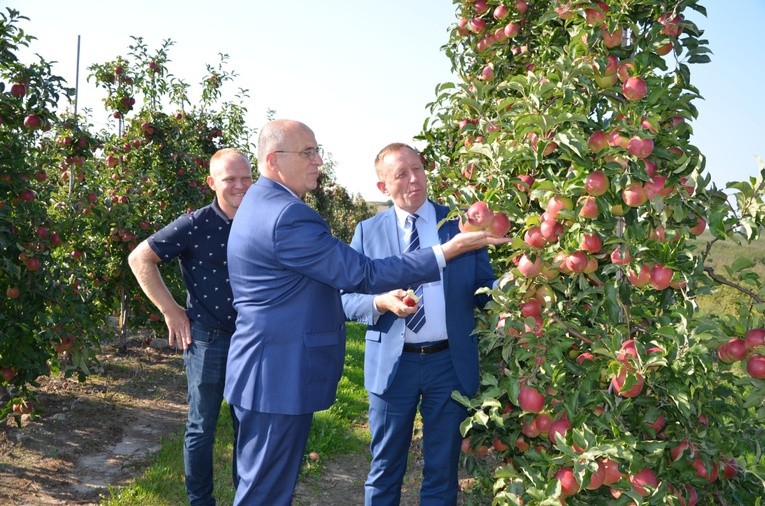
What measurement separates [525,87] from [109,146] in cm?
676

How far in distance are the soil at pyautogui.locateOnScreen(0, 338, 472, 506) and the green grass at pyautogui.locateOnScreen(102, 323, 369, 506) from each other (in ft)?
0.40

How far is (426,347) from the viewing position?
3.30 metres

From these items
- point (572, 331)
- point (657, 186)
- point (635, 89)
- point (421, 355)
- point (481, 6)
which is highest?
point (481, 6)

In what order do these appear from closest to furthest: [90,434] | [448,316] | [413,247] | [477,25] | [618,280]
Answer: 1. [618,280]
2. [448,316]
3. [413,247]
4. [477,25]
5. [90,434]

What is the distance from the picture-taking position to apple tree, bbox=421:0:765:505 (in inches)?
89.7

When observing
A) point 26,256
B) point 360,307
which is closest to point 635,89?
point 360,307

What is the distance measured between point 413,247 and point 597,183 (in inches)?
51.8

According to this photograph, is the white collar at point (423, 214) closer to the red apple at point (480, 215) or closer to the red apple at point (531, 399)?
the red apple at point (480, 215)

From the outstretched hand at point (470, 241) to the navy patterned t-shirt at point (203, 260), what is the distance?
1.50 meters

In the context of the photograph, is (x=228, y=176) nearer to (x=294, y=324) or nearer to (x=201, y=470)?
(x=294, y=324)

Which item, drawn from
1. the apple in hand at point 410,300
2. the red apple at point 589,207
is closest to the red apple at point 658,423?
the red apple at point 589,207

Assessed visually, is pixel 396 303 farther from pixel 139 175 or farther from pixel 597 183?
pixel 139 175

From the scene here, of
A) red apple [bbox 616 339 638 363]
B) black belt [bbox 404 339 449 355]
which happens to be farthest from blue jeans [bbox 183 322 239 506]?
red apple [bbox 616 339 638 363]

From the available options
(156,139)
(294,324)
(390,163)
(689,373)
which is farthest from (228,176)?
(156,139)
